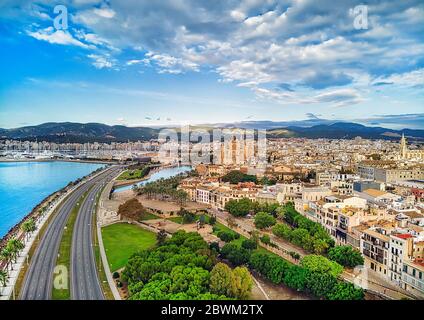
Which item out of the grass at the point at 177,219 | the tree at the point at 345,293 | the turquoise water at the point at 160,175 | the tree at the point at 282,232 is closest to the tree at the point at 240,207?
the grass at the point at 177,219

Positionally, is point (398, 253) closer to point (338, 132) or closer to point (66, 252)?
point (66, 252)

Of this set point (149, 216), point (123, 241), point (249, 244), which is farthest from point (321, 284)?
point (149, 216)

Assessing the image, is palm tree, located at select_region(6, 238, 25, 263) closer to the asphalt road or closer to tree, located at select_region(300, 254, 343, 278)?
the asphalt road

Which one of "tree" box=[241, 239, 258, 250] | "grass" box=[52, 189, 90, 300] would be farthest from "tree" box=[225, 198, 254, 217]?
"grass" box=[52, 189, 90, 300]

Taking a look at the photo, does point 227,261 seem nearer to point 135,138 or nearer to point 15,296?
point 15,296

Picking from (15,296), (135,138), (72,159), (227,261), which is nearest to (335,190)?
(227,261)

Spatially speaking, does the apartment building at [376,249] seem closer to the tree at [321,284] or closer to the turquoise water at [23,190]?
the tree at [321,284]
